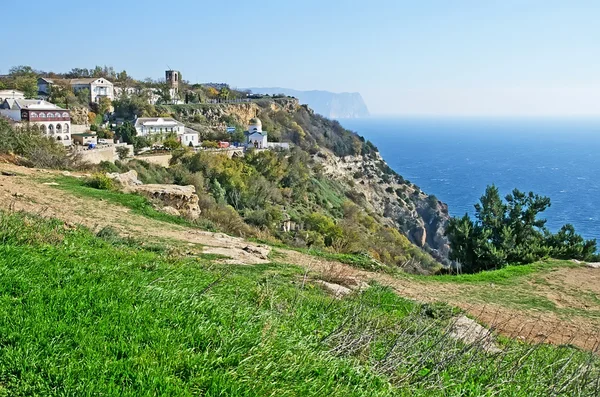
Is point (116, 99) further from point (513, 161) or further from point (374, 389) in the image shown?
point (513, 161)

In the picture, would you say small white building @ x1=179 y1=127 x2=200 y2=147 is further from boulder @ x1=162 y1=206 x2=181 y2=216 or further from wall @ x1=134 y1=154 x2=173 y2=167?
boulder @ x1=162 y1=206 x2=181 y2=216

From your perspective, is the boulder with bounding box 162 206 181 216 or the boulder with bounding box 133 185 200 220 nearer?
the boulder with bounding box 162 206 181 216

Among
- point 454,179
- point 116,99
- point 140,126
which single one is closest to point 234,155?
point 140,126

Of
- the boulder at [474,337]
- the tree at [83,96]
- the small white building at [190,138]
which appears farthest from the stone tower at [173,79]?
the boulder at [474,337]

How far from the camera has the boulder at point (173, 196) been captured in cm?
1614

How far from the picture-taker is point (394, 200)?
62969 millimetres

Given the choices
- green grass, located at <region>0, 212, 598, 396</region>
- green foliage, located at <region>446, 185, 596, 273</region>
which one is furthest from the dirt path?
green grass, located at <region>0, 212, 598, 396</region>

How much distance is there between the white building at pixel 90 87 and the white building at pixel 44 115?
15.7 meters

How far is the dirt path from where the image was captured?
896 cm

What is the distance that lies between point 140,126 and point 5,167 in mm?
33958

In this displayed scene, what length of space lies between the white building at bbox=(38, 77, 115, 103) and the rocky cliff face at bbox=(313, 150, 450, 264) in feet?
85.4

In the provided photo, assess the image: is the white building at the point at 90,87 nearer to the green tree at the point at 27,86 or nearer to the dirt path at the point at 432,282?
the green tree at the point at 27,86

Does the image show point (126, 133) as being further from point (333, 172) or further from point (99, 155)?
point (333, 172)

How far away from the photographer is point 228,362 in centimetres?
365
